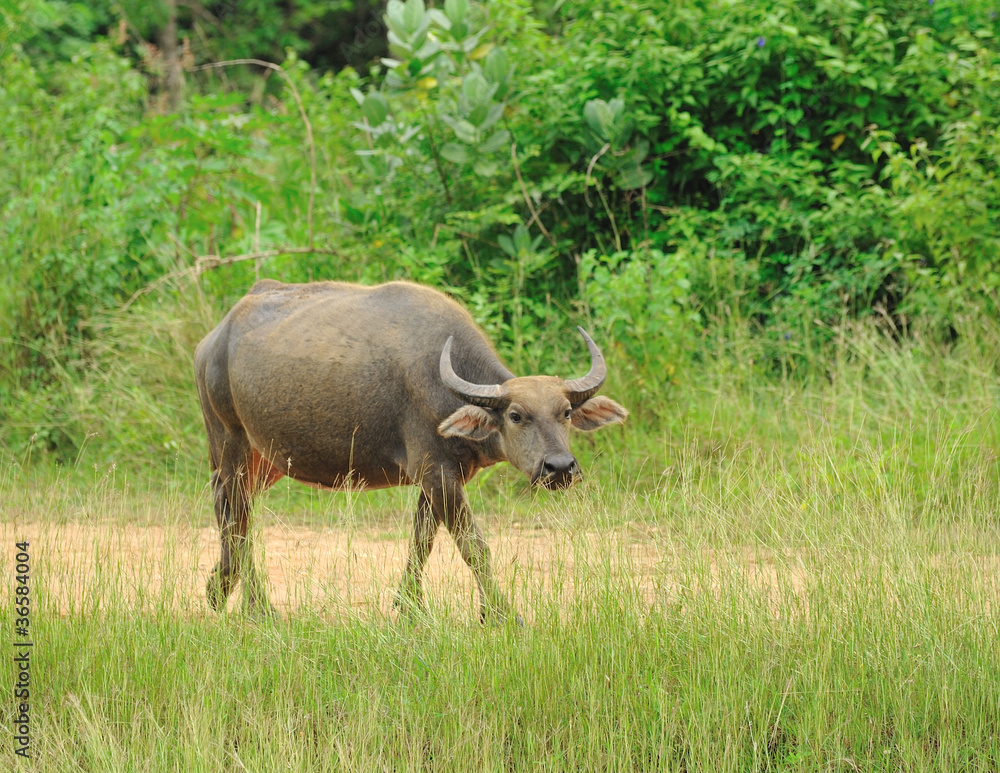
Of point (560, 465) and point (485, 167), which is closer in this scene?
point (560, 465)

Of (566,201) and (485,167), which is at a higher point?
(485,167)

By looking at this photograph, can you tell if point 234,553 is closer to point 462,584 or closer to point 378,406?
point 378,406

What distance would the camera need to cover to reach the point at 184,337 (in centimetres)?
830

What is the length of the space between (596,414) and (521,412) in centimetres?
49

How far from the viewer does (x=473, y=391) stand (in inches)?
195

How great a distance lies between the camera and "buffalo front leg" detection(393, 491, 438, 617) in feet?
14.3

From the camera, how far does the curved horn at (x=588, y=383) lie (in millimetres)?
5043

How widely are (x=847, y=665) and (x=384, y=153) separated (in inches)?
250

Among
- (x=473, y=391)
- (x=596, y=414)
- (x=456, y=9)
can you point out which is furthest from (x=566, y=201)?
(x=473, y=391)

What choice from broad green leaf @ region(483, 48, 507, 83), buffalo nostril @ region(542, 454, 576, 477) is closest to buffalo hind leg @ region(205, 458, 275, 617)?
buffalo nostril @ region(542, 454, 576, 477)

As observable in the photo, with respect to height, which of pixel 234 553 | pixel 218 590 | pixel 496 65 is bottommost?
pixel 234 553

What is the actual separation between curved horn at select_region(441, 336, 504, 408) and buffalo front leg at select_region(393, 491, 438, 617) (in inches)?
23.7

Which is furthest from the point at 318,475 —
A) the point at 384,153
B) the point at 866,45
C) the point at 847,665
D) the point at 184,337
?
the point at 866,45

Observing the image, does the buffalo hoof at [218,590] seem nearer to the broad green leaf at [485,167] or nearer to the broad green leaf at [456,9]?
the broad green leaf at [485,167]
